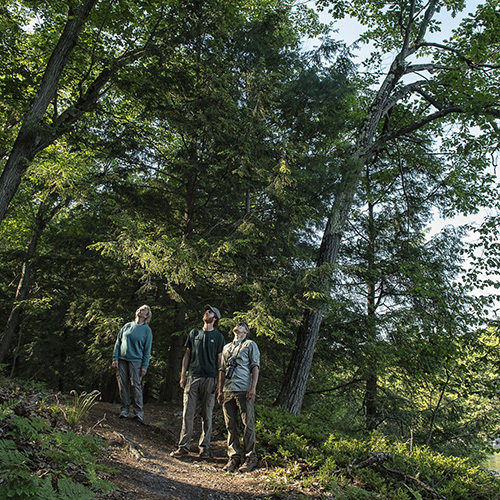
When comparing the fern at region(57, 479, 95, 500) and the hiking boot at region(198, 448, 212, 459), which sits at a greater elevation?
the fern at region(57, 479, 95, 500)

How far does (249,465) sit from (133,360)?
2.79 meters

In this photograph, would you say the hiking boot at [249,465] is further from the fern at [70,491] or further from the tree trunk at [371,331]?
the tree trunk at [371,331]

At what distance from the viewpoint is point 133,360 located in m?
7.00

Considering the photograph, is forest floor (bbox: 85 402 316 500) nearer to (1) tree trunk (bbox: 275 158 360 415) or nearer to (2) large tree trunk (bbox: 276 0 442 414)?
(1) tree trunk (bbox: 275 158 360 415)

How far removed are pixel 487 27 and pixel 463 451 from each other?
11.0 meters

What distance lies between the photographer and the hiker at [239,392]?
5496 mm

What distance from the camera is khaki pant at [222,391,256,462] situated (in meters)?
5.50

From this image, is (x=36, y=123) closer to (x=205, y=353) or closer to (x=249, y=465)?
(x=205, y=353)

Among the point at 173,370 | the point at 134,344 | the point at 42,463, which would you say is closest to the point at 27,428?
the point at 42,463

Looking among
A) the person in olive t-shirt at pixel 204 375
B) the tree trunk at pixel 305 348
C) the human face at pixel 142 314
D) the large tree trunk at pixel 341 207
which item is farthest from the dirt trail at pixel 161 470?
the large tree trunk at pixel 341 207

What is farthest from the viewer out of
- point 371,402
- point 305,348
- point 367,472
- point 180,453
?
point 371,402

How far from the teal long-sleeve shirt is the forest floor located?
992 millimetres

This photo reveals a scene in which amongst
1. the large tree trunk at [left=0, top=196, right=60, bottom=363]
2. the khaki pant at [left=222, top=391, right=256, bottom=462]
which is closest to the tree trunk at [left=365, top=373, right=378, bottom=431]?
the khaki pant at [left=222, top=391, right=256, bottom=462]

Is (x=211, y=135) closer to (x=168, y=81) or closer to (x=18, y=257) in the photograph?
(x=168, y=81)
